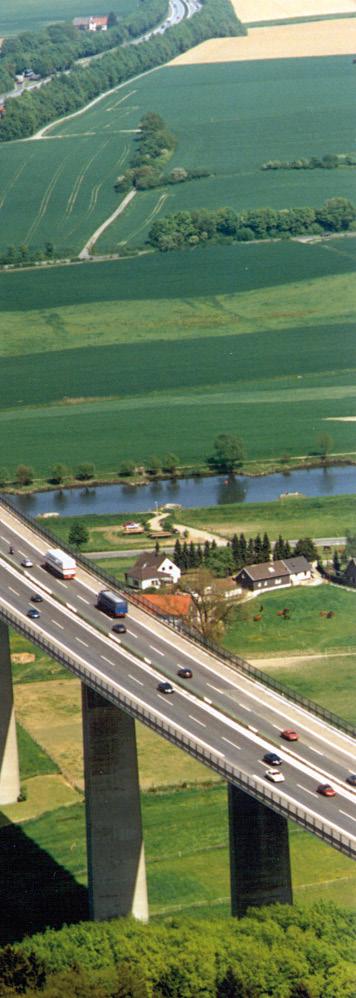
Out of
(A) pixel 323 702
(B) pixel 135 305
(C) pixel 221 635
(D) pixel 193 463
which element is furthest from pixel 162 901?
(B) pixel 135 305

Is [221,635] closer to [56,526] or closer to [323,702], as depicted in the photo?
[323,702]

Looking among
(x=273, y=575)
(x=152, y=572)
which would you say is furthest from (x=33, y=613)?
(x=273, y=575)

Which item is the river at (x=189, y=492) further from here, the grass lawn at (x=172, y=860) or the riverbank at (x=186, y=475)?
the grass lawn at (x=172, y=860)

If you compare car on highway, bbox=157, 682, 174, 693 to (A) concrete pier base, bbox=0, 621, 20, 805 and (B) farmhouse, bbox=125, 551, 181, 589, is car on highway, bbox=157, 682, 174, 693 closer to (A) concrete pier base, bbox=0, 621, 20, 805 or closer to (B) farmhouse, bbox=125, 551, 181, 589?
(A) concrete pier base, bbox=0, 621, 20, 805

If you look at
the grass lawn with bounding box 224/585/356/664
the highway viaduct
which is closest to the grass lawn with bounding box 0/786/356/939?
the highway viaduct

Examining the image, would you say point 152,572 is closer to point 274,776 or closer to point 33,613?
point 33,613
